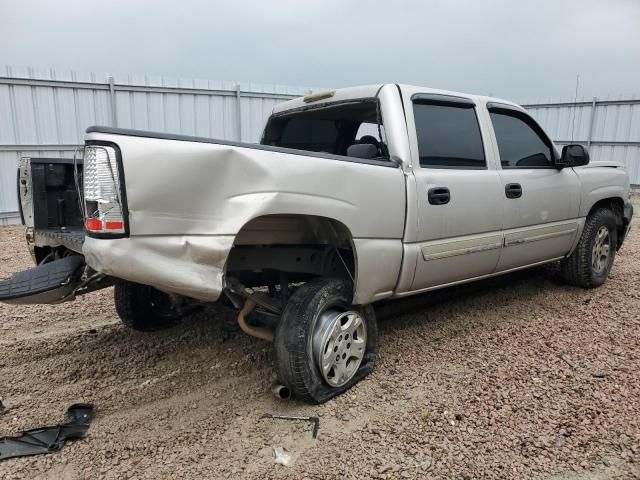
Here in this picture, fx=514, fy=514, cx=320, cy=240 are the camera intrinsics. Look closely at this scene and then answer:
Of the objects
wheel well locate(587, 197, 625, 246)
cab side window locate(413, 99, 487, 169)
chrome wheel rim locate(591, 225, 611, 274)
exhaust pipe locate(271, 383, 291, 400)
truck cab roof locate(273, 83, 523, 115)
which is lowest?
exhaust pipe locate(271, 383, 291, 400)

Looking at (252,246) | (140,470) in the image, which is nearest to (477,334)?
(252,246)

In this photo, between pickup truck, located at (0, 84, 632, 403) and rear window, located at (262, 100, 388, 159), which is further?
rear window, located at (262, 100, 388, 159)

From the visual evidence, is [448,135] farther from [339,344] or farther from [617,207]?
[617,207]

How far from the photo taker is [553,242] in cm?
475

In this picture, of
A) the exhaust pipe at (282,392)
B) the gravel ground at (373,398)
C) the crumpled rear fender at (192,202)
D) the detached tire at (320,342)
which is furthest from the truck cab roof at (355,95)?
the exhaust pipe at (282,392)

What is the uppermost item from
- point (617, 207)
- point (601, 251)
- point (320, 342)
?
point (617, 207)

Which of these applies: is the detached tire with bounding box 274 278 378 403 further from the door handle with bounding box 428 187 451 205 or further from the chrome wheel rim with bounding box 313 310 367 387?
the door handle with bounding box 428 187 451 205

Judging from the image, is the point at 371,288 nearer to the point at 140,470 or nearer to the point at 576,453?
the point at 576,453

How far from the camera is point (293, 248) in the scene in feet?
10.8

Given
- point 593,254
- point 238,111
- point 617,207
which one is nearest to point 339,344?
point 593,254

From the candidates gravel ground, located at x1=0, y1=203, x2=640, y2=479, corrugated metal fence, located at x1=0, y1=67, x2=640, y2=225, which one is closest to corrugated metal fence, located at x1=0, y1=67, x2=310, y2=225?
corrugated metal fence, located at x1=0, y1=67, x2=640, y2=225

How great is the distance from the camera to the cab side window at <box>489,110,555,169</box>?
14.2 feet

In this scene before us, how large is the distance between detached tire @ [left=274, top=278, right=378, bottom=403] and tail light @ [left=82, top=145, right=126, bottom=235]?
3.77 feet

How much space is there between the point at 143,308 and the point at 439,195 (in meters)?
2.53
